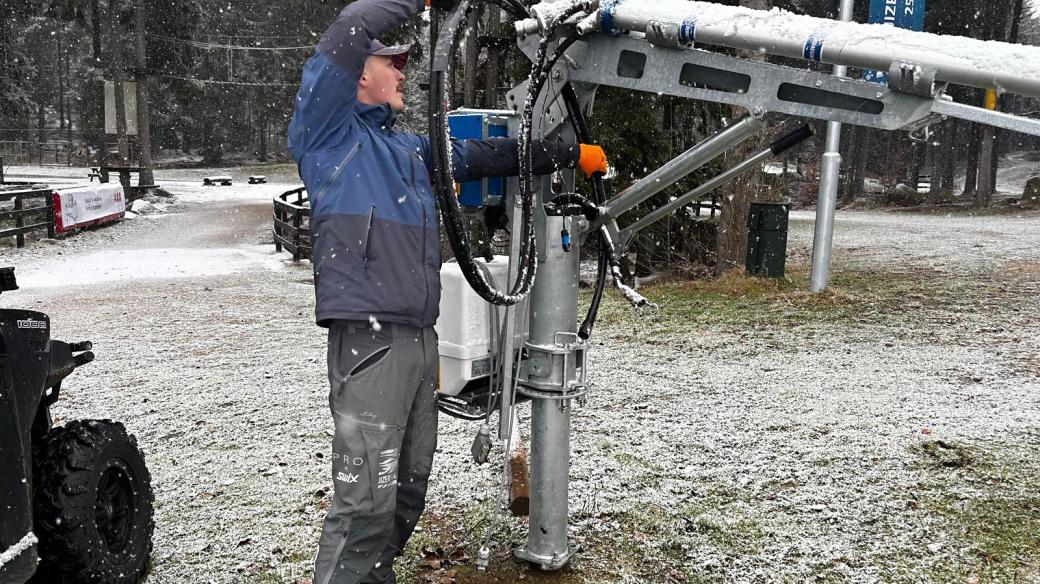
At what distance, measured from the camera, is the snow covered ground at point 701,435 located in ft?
13.0

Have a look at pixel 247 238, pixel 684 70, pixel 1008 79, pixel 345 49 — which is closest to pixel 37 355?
pixel 345 49

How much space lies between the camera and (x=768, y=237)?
37.7ft

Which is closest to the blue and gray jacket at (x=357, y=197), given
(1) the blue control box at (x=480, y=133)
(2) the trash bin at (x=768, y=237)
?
(1) the blue control box at (x=480, y=133)

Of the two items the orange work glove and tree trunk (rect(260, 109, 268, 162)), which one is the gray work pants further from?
tree trunk (rect(260, 109, 268, 162))

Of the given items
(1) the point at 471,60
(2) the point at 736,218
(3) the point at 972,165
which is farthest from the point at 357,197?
(3) the point at 972,165

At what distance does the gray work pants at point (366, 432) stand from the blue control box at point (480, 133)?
0.80m

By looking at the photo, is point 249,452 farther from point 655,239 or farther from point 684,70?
point 655,239

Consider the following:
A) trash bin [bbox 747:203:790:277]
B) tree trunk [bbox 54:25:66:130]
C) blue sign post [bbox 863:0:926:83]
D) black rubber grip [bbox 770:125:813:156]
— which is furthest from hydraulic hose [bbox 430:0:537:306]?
tree trunk [bbox 54:25:66:130]

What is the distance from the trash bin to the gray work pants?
9.32 m

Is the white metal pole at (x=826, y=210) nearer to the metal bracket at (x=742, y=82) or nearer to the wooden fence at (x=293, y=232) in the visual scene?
the metal bracket at (x=742, y=82)

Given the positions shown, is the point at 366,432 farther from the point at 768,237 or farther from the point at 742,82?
the point at 768,237

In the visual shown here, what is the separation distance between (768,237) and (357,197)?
31.6ft

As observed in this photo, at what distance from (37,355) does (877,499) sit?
429cm

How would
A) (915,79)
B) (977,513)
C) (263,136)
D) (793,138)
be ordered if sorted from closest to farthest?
(915,79), (793,138), (977,513), (263,136)
